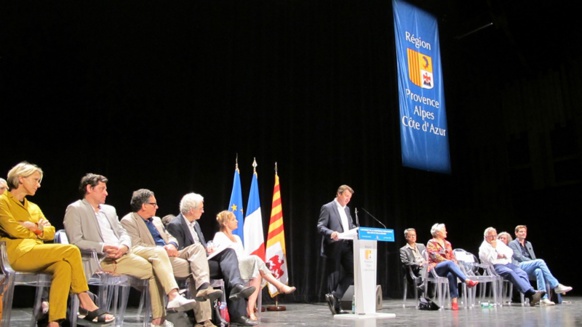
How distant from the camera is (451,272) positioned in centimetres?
537

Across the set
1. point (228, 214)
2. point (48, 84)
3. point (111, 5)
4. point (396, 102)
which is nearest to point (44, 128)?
point (48, 84)

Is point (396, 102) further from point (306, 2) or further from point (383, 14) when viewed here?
point (306, 2)

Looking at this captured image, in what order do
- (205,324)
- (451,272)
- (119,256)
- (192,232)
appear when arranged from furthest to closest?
(451,272) → (192,232) → (205,324) → (119,256)

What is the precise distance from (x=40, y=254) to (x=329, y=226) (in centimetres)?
243

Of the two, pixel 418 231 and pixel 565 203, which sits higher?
pixel 565 203

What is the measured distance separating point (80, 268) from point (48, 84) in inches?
101

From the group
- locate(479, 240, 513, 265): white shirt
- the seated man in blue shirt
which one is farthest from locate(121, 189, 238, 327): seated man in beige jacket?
the seated man in blue shirt

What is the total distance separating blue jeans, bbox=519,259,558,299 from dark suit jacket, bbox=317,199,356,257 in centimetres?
272

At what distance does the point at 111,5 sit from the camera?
546cm

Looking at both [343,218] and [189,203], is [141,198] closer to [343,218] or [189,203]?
[189,203]

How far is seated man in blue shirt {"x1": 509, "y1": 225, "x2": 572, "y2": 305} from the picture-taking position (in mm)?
6094

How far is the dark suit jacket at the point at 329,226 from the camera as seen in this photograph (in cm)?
455

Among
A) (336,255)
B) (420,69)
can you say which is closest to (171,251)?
(336,255)

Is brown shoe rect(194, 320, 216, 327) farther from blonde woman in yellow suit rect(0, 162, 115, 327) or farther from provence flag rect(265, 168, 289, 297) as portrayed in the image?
provence flag rect(265, 168, 289, 297)
